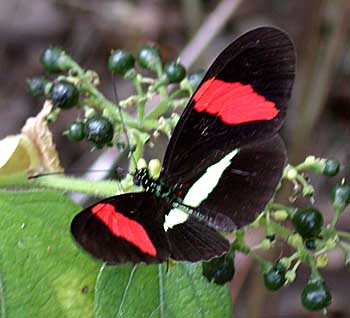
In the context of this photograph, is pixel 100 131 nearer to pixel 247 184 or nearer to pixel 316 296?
pixel 247 184

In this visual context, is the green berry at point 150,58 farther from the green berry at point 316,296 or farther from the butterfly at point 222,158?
the green berry at point 316,296

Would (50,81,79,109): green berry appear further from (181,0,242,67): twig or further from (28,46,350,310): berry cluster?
(181,0,242,67): twig

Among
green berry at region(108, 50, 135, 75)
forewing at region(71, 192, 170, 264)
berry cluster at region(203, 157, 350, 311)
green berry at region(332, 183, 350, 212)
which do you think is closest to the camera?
forewing at region(71, 192, 170, 264)

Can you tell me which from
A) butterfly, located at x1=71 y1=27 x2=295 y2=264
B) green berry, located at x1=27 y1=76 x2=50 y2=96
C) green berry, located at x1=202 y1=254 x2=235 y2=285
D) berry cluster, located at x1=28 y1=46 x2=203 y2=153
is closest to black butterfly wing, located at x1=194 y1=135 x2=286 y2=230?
butterfly, located at x1=71 y1=27 x2=295 y2=264

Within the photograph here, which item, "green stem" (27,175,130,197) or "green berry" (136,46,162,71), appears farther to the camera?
"green berry" (136,46,162,71)

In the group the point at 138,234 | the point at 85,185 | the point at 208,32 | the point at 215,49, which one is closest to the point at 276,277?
the point at 138,234
